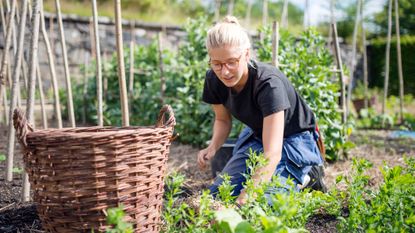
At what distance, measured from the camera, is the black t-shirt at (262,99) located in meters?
2.26

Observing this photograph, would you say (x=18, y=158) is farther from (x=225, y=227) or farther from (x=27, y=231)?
(x=225, y=227)

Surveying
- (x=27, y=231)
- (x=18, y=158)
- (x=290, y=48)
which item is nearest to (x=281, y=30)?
(x=290, y=48)

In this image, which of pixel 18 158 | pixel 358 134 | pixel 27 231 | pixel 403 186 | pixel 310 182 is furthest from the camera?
pixel 358 134

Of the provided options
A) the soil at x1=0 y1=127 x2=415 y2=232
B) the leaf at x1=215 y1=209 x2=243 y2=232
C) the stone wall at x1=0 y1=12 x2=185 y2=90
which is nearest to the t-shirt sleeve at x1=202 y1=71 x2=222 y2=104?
the soil at x1=0 y1=127 x2=415 y2=232

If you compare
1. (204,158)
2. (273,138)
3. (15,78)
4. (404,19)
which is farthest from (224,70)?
(404,19)

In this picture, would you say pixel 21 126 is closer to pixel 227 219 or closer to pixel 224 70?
pixel 227 219

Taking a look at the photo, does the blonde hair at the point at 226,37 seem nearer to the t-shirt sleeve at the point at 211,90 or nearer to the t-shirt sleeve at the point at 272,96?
the t-shirt sleeve at the point at 272,96

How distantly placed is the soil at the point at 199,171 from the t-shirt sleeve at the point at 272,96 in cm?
46

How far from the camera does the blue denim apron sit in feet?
8.55

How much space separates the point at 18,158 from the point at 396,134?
457 centimetres

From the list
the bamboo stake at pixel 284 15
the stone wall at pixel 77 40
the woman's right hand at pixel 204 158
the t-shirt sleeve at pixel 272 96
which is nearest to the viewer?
the t-shirt sleeve at pixel 272 96

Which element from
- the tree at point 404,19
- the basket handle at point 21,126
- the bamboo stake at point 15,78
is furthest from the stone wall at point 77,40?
the tree at point 404,19

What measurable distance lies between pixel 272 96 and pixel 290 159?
52cm

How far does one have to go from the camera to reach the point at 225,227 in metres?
1.47
